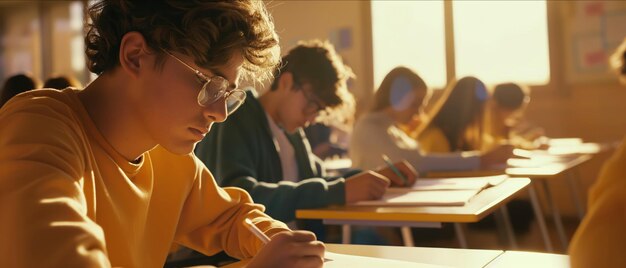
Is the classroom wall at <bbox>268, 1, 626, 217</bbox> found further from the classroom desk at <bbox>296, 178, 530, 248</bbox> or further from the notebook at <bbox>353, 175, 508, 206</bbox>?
the classroom desk at <bbox>296, 178, 530, 248</bbox>

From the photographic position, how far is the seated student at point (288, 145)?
184 cm

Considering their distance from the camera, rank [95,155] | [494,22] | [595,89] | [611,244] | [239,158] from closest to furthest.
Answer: [611,244]
[95,155]
[239,158]
[595,89]
[494,22]

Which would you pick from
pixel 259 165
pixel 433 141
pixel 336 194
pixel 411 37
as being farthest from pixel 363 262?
pixel 411 37

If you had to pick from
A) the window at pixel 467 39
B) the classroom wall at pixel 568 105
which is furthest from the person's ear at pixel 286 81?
the window at pixel 467 39

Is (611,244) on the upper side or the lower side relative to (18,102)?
lower

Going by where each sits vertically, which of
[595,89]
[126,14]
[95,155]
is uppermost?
[126,14]

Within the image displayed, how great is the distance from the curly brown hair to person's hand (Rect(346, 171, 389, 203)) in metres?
0.82

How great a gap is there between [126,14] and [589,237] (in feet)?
2.40

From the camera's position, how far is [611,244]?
0.68 meters

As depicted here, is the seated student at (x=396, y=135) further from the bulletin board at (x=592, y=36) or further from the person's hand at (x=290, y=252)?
the bulletin board at (x=592, y=36)

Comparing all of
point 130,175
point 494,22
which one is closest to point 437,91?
point 494,22

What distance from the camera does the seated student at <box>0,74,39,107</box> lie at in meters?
2.59

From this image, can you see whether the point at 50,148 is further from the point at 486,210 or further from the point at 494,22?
the point at 494,22

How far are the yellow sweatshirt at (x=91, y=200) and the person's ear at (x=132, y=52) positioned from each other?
0.09 m
